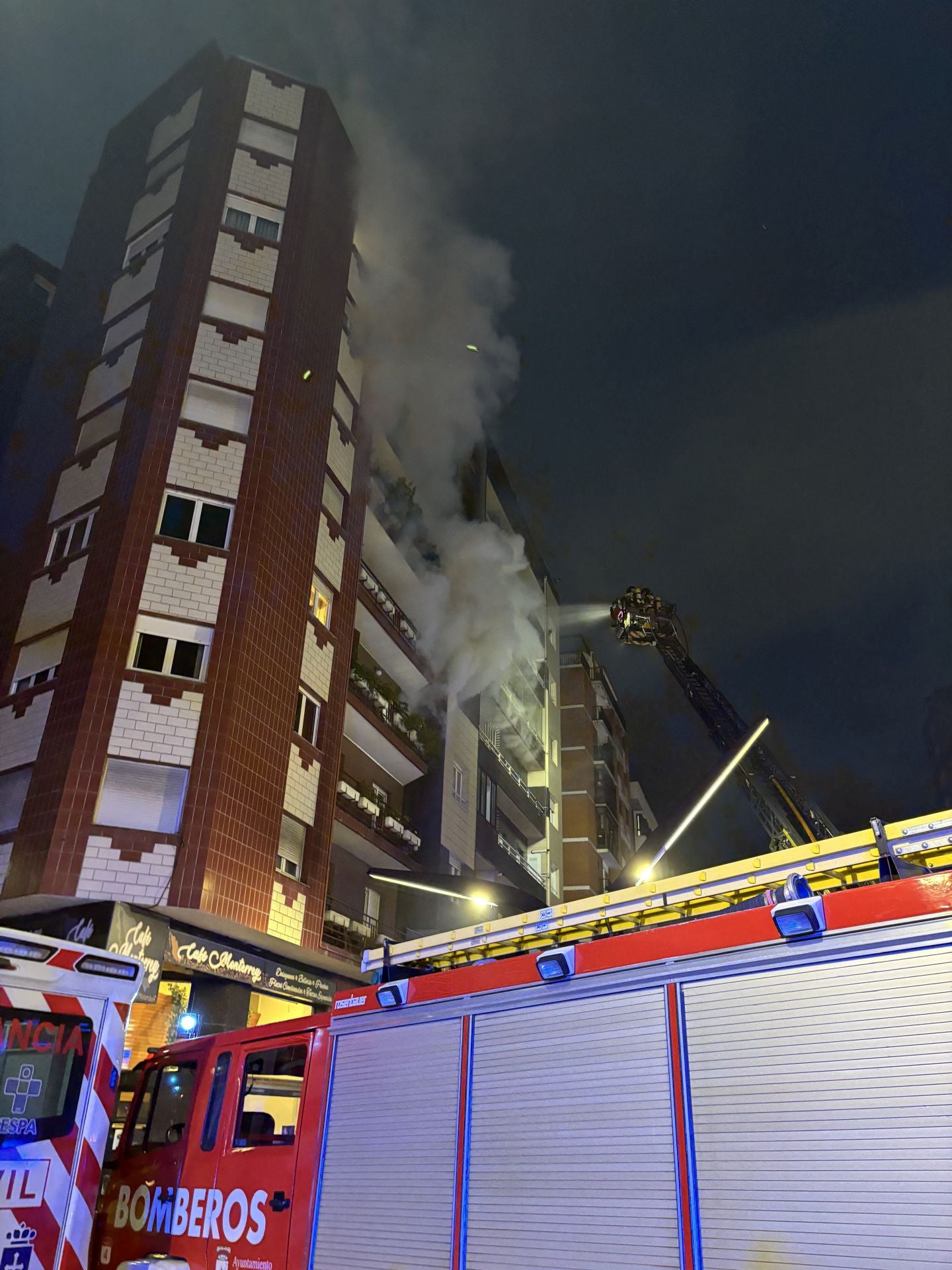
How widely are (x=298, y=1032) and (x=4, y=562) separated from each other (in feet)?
56.7

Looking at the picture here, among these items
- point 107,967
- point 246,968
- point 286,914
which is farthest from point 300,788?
point 107,967

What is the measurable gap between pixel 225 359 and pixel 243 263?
2905mm

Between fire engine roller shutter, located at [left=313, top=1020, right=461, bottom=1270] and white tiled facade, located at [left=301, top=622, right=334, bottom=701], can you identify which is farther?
white tiled facade, located at [left=301, top=622, right=334, bottom=701]

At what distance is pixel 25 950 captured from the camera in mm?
5574

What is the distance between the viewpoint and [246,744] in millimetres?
16812

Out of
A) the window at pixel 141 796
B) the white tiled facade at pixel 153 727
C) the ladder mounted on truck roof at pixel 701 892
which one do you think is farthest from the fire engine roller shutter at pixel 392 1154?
the white tiled facade at pixel 153 727

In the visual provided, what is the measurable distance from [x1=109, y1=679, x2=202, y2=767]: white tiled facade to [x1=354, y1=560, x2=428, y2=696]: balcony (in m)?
6.99

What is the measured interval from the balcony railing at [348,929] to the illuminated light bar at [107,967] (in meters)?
13.0

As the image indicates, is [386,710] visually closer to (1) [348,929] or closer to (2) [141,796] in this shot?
(1) [348,929]

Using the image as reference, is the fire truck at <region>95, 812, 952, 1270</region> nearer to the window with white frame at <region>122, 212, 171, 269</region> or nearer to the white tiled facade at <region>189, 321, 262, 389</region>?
the white tiled facade at <region>189, 321, 262, 389</region>

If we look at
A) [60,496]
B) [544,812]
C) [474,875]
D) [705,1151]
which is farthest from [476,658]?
[705,1151]

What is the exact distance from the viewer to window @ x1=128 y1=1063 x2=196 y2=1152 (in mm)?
6535

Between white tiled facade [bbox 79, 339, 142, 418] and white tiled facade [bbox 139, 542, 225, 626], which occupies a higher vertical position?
white tiled facade [bbox 79, 339, 142, 418]

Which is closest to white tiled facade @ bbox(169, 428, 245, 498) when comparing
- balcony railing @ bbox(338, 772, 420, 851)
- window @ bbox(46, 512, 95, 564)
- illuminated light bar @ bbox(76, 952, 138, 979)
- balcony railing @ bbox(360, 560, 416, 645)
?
window @ bbox(46, 512, 95, 564)
